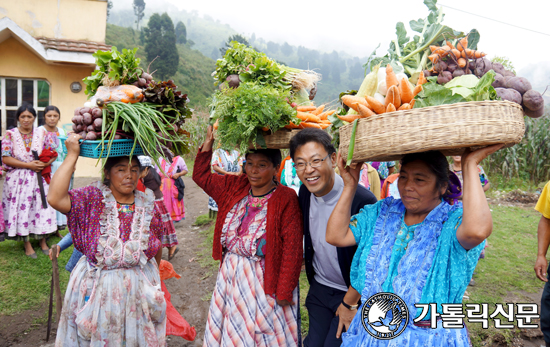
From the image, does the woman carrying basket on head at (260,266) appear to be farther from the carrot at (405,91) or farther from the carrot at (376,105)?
the carrot at (405,91)

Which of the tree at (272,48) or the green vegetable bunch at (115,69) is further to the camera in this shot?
the tree at (272,48)

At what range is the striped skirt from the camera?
8.48 feet

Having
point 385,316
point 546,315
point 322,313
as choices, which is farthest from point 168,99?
point 546,315

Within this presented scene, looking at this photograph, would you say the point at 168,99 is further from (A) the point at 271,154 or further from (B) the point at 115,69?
(A) the point at 271,154

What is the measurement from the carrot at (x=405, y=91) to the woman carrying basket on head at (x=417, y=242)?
0.31 meters

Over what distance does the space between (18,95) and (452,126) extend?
1179 cm

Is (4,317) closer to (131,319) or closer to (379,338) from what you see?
(131,319)

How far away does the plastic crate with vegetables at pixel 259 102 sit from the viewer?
2.29m

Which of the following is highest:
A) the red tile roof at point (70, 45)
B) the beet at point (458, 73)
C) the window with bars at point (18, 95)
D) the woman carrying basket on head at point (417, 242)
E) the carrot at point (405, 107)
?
the red tile roof at point (70, 45)

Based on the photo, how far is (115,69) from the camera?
8.11 feet

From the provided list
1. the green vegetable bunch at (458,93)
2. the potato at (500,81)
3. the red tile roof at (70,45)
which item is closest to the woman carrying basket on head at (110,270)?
the green vegetable bunch at (458,93)

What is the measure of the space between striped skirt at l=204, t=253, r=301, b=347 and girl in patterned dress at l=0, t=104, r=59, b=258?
435cm

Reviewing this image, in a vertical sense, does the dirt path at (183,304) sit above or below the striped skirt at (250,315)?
below

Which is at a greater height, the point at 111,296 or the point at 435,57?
the point at 435,57
